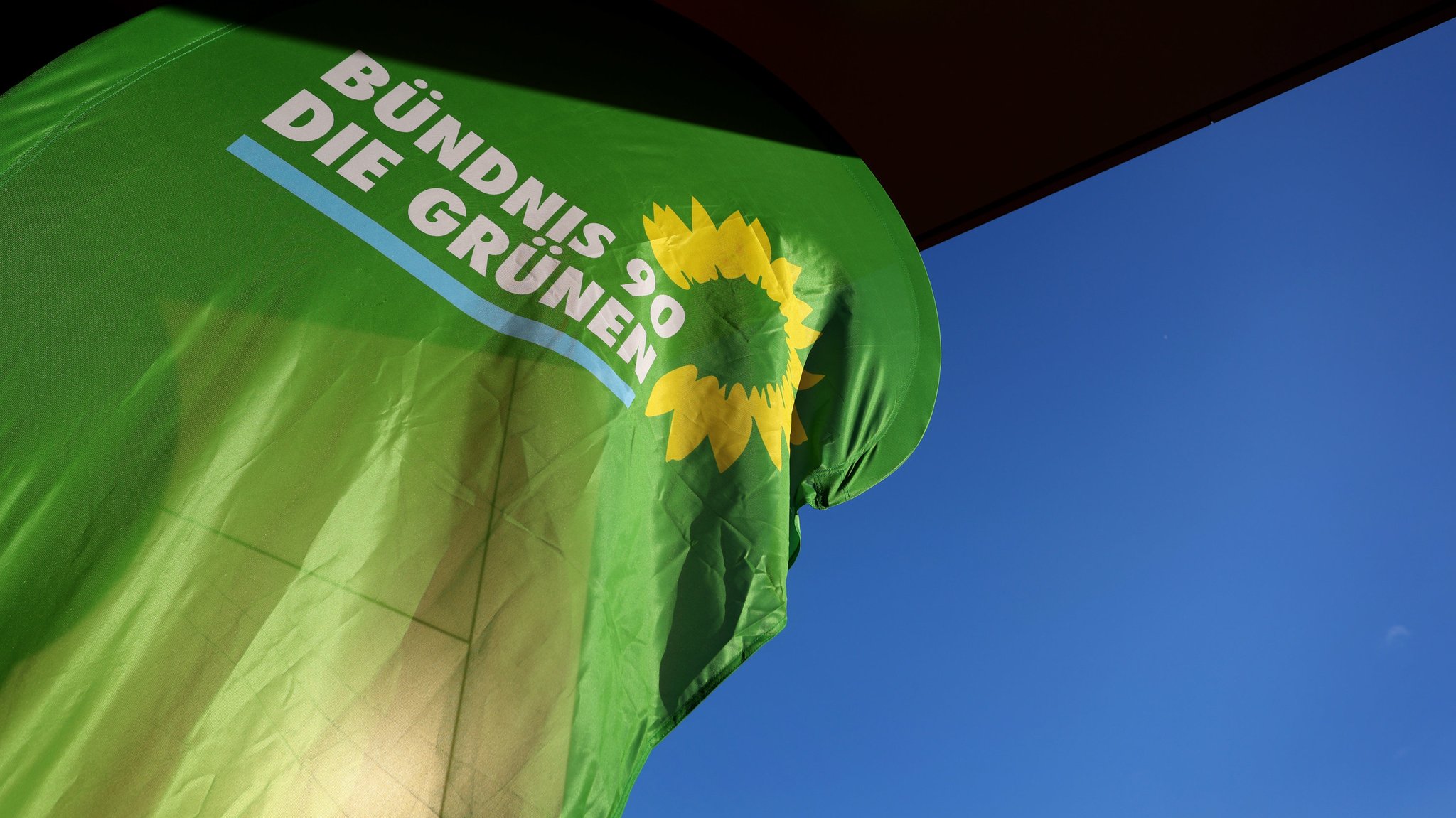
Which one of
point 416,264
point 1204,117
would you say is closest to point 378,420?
point 416,264

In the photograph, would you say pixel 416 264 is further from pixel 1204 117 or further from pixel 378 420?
pixel 1204 117

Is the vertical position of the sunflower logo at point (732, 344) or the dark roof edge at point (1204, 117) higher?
the dark roof edge at point (1204, 117)

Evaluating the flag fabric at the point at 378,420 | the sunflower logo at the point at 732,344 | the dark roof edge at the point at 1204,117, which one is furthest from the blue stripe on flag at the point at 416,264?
the dark roof edge at the point at 1204,117

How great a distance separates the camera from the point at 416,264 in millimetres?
1297

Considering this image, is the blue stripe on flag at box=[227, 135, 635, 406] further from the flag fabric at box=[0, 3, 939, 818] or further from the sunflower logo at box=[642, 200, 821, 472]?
the sunflower logo at box=[642, 200, 821, 472]

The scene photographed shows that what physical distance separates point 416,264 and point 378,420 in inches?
10.0

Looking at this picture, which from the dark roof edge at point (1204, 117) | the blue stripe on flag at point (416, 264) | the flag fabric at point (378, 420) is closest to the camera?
the flag fabric at point (378, 420)

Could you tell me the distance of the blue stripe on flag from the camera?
49.6 inches

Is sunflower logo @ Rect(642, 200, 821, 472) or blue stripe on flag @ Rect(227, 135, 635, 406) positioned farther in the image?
sunflower logo @ Rect(642, 200, 821, 472)

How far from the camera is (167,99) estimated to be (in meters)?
1.23

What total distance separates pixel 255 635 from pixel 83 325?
42 centimetres

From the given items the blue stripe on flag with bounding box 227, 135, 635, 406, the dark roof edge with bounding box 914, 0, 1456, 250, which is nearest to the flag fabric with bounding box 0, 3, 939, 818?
the blue stripe on flag with bounding box 227, 135, 635, 406

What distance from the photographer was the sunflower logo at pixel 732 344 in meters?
1.45

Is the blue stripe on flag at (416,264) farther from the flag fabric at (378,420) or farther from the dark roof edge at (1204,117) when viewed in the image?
the dark roof edge at (1204,117)
